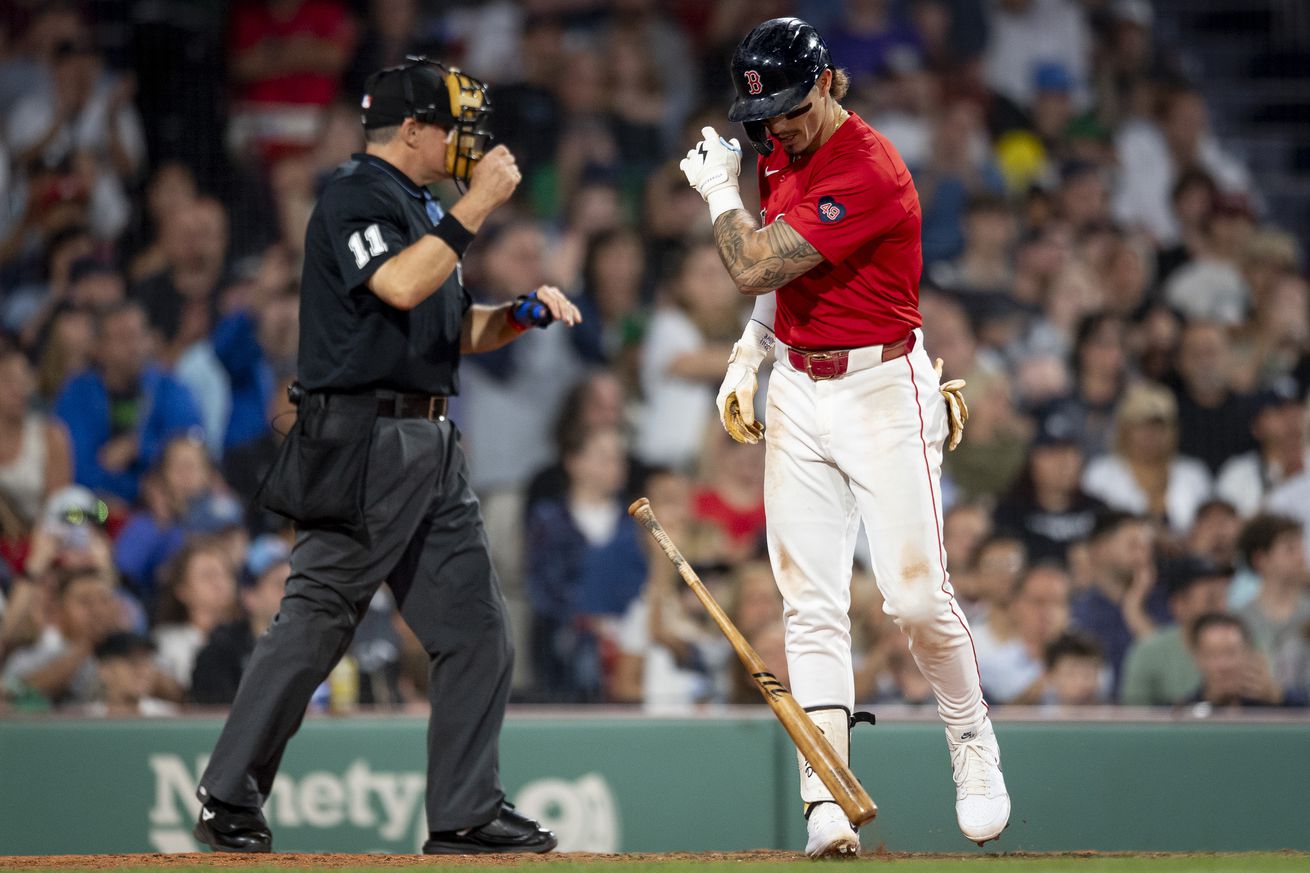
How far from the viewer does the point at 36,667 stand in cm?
721

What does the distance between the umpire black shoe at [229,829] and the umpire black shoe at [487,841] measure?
45 cm

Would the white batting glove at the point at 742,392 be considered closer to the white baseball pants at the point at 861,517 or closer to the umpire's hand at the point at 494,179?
the white baseball pants at the point at 861,517

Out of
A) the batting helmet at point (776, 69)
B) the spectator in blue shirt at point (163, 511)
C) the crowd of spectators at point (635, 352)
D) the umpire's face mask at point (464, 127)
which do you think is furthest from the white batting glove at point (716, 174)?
the spectator in blue shirt at point (163, 511)

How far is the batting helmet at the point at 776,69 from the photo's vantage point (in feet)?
14.4

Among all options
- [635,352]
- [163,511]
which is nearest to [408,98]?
[163,511]

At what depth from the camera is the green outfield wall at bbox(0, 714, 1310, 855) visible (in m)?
5.41

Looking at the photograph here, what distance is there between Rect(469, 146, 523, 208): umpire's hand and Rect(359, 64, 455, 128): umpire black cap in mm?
291

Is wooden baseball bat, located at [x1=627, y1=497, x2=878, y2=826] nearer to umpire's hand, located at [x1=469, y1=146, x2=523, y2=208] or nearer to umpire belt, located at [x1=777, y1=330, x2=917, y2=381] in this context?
umpire belt, located at [x1=777, y1=330, x2=917, y2=381]

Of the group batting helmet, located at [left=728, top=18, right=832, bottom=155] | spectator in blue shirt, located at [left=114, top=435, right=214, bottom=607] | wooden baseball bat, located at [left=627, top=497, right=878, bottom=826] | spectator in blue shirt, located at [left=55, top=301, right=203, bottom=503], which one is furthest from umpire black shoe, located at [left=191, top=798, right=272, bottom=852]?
spectator in blue shirt, located at [left=55, top=301, right=203, bottom=503]

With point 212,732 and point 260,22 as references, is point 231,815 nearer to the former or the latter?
point 212,732

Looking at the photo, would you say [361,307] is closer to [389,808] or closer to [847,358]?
[847,358]

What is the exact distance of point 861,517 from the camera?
4.59 meters

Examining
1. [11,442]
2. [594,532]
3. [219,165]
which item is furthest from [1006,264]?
[11,442]

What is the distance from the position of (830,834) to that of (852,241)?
148cm
